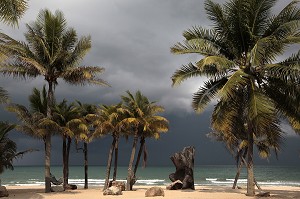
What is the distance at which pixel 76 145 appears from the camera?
109 feet

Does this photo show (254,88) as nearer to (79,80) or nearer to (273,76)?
(273,76)

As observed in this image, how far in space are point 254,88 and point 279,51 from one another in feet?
7.87

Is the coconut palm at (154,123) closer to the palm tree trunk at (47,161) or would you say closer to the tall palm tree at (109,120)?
the tall palm tree at (109,120)

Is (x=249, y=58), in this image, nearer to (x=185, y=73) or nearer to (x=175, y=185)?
(x=185, y=73)

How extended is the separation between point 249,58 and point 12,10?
11.4 meters

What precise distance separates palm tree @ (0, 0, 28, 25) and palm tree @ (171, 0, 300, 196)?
26.6 ft

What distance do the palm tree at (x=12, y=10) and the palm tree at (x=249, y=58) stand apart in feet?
26.6

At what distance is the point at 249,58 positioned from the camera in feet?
58.9

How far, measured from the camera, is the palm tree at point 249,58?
16844 millimetres

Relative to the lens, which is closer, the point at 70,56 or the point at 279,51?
the point at 279,51

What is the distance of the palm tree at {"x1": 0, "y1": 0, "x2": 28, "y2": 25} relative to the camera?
13.9 meters

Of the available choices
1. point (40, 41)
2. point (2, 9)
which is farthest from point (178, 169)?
point (2, 9)

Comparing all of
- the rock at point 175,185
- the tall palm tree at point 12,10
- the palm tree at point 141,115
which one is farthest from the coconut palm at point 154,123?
the tall palm tree at point 12,10

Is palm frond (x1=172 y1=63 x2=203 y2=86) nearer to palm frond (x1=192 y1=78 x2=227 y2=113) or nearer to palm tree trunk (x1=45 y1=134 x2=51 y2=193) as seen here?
palm frond (x1=192 y1=78 x2=227 y2=113)
